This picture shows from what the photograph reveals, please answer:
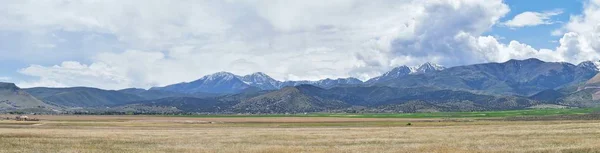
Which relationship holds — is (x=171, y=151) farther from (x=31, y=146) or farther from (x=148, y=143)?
(x=31, y=146)

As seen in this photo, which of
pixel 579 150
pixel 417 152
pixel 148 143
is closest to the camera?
pixel 579 150

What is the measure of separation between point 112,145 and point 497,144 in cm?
3693

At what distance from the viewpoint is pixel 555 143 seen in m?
48.4

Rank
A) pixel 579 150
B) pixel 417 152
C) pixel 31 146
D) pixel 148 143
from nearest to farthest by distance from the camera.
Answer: pixel 579 150, pixel 417 152, pixel 31 146, pixel 148 143

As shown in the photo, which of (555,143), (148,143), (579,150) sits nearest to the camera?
(579,150)

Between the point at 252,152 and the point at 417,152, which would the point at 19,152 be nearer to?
the point at 252,152

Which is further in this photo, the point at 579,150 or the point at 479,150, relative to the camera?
the point at 479,150

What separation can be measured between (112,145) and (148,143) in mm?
4709

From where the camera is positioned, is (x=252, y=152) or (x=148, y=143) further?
(x=148, y=143)

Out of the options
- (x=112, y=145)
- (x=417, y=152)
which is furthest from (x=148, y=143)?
(x=417, y=152)

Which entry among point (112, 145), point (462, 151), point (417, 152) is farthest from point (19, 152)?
point (462, 151)

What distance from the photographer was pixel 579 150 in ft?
137

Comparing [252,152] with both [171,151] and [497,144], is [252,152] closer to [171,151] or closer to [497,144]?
[171,151]

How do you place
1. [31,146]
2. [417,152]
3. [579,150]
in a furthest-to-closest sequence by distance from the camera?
[31,146], [417,152], [579,150]
